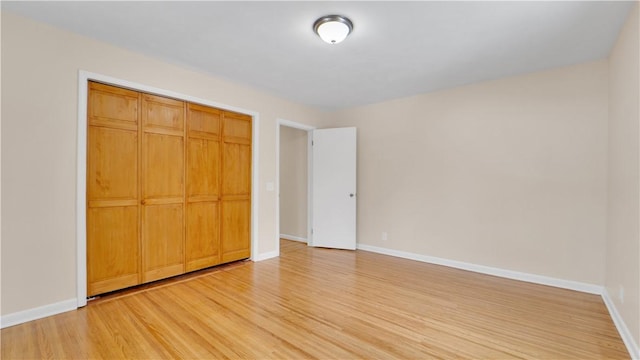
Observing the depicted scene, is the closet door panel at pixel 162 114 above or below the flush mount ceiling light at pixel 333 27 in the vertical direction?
below

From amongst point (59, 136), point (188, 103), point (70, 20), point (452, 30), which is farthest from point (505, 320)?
point (70, 20)

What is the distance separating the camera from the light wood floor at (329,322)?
75.2 inches

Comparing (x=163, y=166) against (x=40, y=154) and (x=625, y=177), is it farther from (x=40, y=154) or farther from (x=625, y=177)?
(x=625, y=177)

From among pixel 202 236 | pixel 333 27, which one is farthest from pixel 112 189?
pixel 333 27

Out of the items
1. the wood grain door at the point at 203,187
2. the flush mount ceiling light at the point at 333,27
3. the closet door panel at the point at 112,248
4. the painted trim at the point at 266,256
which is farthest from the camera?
the painted trim at the point at 266,256

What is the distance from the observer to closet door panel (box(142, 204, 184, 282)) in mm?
3020

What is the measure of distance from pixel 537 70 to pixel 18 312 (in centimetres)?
539

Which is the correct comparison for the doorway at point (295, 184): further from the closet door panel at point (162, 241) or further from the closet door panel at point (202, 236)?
the closet door panel at point (162, 241)

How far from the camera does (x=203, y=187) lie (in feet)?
11.5

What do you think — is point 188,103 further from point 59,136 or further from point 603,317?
point 603,317

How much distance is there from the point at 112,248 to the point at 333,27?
288 centimetres

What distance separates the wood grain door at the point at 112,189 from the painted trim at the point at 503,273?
11.1 feet

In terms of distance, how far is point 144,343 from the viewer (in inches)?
77.8

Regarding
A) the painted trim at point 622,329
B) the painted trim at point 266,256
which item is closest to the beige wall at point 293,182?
the painted trim at point 266,256
